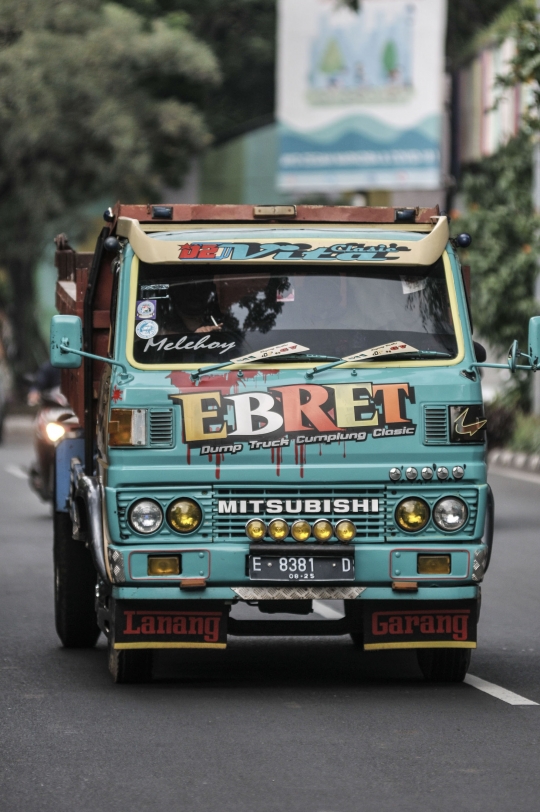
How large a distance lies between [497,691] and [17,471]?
16.1 metres

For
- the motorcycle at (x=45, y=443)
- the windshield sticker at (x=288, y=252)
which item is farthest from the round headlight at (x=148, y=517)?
the motorcycle at (x=45, y=443)

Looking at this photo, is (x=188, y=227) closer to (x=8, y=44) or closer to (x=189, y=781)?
(x=189, y=781)

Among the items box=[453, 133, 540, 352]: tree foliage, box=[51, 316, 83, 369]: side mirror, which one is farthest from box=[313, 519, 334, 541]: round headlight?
box=[453, 133, 540, 352]: tree foliage

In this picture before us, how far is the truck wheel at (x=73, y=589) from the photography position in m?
10.2

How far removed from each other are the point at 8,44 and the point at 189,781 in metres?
29.1

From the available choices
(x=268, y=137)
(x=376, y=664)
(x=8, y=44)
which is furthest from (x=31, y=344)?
(x=376, y=664)

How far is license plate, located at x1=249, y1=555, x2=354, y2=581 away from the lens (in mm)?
8477

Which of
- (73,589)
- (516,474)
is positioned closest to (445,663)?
(73,589)

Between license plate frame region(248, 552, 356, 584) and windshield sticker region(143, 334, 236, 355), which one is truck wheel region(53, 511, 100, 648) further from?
license plate frame region(248, 552, 356, 584)

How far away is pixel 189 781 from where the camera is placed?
688 cm

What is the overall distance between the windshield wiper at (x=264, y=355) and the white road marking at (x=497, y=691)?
1.93 metres

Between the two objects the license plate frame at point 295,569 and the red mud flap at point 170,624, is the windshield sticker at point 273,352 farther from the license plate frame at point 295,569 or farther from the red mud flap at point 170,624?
the red mud flap at point 170,624

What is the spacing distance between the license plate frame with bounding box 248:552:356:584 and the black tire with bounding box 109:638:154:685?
0.83m

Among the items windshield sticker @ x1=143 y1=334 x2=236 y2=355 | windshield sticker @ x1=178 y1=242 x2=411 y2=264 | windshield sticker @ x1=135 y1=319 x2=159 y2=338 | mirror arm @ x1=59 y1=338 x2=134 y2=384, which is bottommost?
mirror arm @ x1=59 y1=338 x2=134 y2=384
